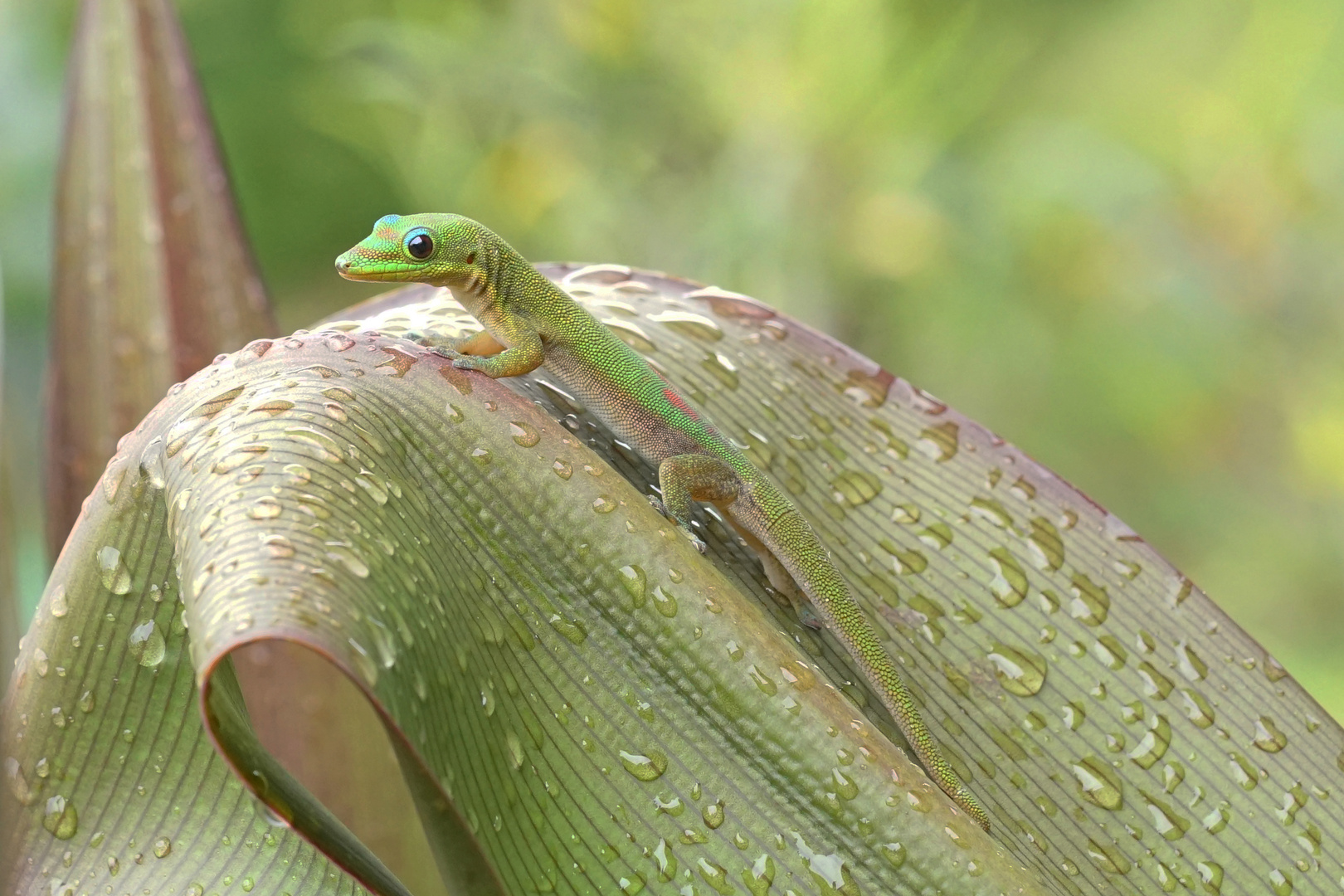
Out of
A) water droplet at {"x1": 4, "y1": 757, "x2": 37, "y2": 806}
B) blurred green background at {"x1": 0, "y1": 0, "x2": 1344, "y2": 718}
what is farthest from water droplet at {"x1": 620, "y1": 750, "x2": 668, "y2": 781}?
blurred green background at {"x1": 0, "y1": 0, "x2": 1344, "y2": 718}

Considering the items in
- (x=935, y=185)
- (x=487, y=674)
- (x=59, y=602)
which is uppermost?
(x=935, y=185)

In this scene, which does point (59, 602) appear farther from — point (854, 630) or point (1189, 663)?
point (1189, 663)

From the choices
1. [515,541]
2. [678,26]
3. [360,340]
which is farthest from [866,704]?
[678,26]

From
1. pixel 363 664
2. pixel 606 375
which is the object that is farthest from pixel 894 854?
pixel 606 375

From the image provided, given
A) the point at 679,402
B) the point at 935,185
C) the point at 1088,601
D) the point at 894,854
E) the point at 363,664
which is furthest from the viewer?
the point at 935,185

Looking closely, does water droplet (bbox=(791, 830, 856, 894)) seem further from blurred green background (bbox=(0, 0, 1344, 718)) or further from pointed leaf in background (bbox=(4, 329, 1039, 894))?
blurred green background (bbox=(0, 0, 1344, 718))

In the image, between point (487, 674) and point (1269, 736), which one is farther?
point (1269, 736)
